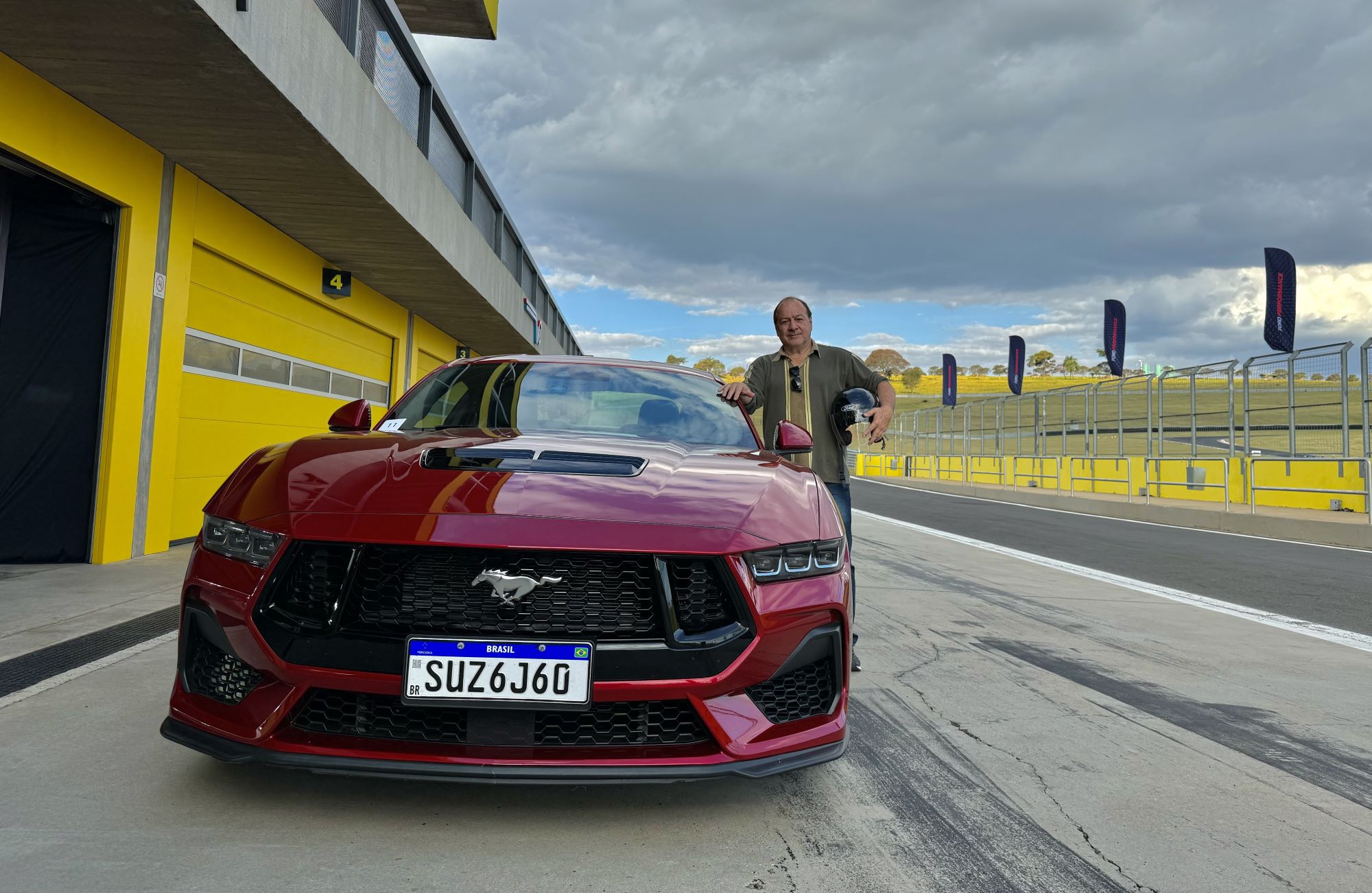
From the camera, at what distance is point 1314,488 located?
526 inches

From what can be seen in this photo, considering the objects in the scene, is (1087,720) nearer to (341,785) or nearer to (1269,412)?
(341,785)

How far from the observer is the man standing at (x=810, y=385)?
4.23 m

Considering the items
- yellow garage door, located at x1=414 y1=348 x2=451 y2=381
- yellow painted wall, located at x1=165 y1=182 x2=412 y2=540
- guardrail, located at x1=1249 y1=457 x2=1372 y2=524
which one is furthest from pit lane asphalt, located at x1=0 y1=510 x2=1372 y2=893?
yellow garage door, located at x1=414 y1=348 x2=451 y2=381

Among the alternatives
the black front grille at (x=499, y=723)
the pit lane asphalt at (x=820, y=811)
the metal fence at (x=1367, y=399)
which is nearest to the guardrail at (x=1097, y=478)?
the metal fence at (x=1367, y=399)

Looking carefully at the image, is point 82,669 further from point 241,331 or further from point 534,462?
point 241,331

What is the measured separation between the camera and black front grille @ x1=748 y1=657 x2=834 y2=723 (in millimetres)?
2154

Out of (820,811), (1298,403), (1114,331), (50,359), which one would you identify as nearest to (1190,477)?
(1298,403)

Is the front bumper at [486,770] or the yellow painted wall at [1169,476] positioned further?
the yellow painted wall at [1169,476]

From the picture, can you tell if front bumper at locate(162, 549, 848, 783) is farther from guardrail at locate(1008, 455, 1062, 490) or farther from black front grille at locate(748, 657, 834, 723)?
guardrail at locate(1008, 455, 1062, 490)

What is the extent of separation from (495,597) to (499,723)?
0.93ft

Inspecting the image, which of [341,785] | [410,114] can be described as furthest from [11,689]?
[410,114]

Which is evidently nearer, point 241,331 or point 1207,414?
point 241,331

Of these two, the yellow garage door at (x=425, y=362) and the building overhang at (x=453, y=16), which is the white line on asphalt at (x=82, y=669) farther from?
the building overhang at (x=453, y=16)

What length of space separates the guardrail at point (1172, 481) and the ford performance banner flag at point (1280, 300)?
7.29ft
